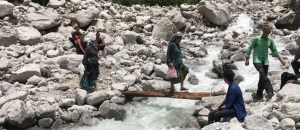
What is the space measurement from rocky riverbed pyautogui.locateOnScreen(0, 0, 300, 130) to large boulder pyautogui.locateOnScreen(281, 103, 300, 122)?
2cm

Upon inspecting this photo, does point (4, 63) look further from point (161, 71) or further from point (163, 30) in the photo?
point (163, 30)

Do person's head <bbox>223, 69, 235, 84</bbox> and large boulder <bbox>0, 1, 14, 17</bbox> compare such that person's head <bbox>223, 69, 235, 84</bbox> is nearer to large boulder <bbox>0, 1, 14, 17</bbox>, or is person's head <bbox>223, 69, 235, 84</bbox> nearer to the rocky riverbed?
the rocky riverbed

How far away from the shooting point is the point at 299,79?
8555mm

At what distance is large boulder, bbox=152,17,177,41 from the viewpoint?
16625 millimetres

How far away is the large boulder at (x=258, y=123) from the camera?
255 inches

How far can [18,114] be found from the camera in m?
8.53

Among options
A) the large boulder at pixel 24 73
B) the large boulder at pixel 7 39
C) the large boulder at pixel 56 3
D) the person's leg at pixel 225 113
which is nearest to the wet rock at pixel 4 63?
the large boulder at pixel 24 73

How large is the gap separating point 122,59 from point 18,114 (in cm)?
512

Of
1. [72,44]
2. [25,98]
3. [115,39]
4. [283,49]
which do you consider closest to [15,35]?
[72,44]

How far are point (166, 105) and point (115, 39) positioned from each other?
18.4ft

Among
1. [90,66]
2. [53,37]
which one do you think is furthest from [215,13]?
[90,66]

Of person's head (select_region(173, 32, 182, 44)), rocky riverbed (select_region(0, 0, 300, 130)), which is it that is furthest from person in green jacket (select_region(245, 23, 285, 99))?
person's head (select_region(173, 32, 182, 44))

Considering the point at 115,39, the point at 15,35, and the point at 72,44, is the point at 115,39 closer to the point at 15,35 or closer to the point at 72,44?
the point at 72,44

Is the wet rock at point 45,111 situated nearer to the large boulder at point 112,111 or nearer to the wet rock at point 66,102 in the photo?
the wet rock at point 66,102
